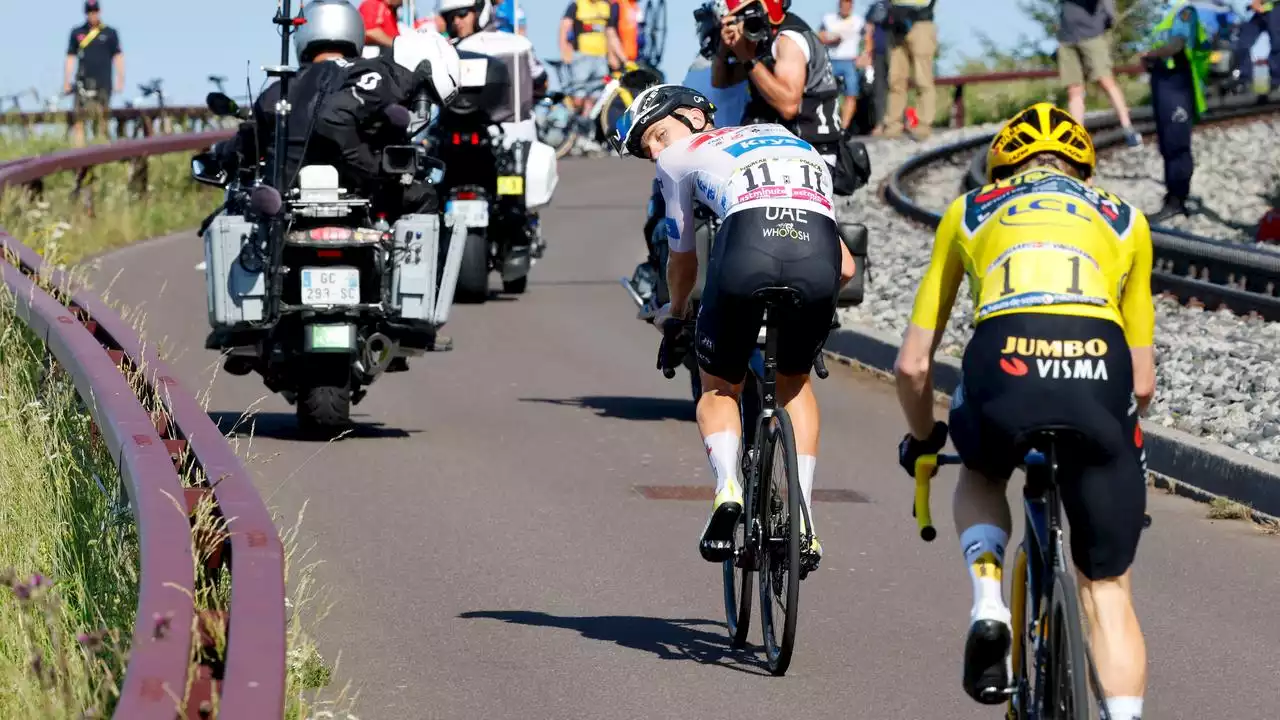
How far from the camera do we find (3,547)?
804 centimetres

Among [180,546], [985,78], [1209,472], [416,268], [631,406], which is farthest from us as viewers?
[985,78]

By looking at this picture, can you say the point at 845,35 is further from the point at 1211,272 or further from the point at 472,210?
the point at 472,210

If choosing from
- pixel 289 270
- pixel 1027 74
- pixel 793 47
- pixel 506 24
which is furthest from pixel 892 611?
pixel 1027 74

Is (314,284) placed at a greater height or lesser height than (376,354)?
greater

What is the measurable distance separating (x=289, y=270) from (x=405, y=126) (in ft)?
3.04

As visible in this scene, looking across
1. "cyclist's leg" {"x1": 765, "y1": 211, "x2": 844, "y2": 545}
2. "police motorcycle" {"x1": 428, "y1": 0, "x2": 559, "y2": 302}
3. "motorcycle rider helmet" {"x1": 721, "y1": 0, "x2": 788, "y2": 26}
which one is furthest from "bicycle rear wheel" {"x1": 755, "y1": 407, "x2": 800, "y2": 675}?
"police motorcycle" {"x1": 428, "y1": 0, "x2": 559, "y2": 302}

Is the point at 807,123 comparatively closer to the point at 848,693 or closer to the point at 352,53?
the point at 352,53

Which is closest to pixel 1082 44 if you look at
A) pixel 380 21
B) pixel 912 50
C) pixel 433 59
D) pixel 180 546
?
pixel 912 50

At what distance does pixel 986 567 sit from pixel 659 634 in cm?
244

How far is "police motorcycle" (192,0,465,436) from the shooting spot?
39.7 ft

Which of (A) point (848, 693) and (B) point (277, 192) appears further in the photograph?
(B) point (277, 192)

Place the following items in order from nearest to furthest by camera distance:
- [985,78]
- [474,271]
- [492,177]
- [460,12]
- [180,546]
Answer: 1. [180,546]
2. [460,12]
3. [474,271]
4. [492,177]
5. [985,78]

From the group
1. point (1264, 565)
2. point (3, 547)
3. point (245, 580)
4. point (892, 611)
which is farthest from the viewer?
point (1264, 565)

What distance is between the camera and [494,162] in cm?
1930
